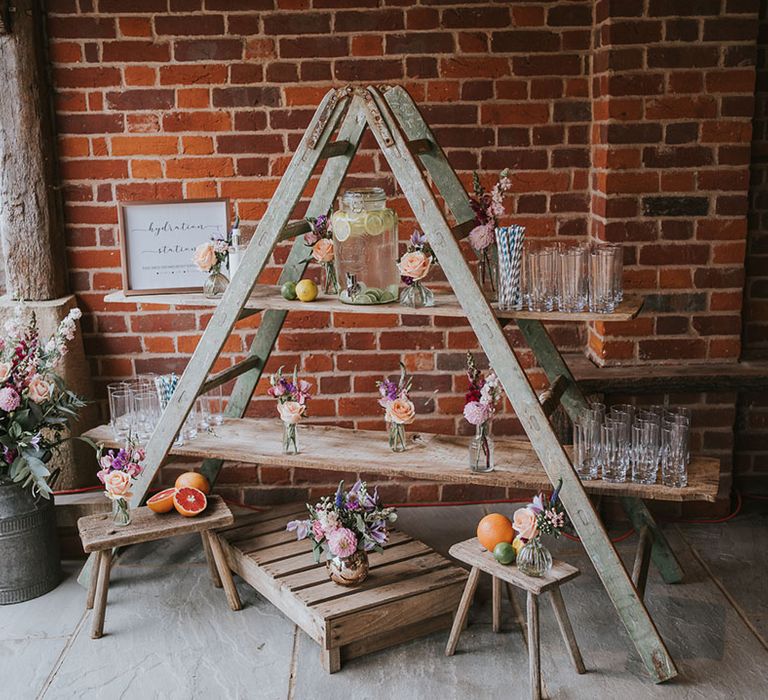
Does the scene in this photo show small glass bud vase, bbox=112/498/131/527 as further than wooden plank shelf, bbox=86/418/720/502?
Yes

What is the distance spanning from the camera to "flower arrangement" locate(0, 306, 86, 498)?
3.08 m

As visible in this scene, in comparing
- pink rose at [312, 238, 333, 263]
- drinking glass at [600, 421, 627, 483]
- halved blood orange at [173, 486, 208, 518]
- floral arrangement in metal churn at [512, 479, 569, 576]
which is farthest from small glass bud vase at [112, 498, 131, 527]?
drinking glass at [600, 421, 627, 483]

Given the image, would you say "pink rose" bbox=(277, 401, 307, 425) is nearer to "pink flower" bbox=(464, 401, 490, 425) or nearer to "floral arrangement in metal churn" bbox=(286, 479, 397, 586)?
"floral arrangement in metal churn" bbox=(286, 479, 397, 586)

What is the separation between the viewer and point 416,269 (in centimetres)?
265

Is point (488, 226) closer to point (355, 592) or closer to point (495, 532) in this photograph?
point (495, 532)

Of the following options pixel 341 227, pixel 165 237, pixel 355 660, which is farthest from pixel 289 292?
pixel 355 660

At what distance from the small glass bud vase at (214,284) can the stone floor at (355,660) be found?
3.38ft

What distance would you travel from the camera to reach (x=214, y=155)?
11.7 ft

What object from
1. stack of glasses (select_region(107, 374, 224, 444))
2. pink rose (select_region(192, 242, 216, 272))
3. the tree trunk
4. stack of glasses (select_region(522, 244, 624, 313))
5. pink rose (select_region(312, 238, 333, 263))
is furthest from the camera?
the tree trunk

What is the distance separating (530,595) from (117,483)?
1.32 meters

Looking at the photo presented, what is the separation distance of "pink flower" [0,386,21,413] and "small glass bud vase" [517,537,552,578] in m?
1.72

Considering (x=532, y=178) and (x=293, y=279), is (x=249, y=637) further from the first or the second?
(x=532, y=178)

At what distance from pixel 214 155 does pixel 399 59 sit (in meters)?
0.80

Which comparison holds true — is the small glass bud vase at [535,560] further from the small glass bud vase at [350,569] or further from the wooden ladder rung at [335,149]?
the wooden ladder rung at [335,149]
